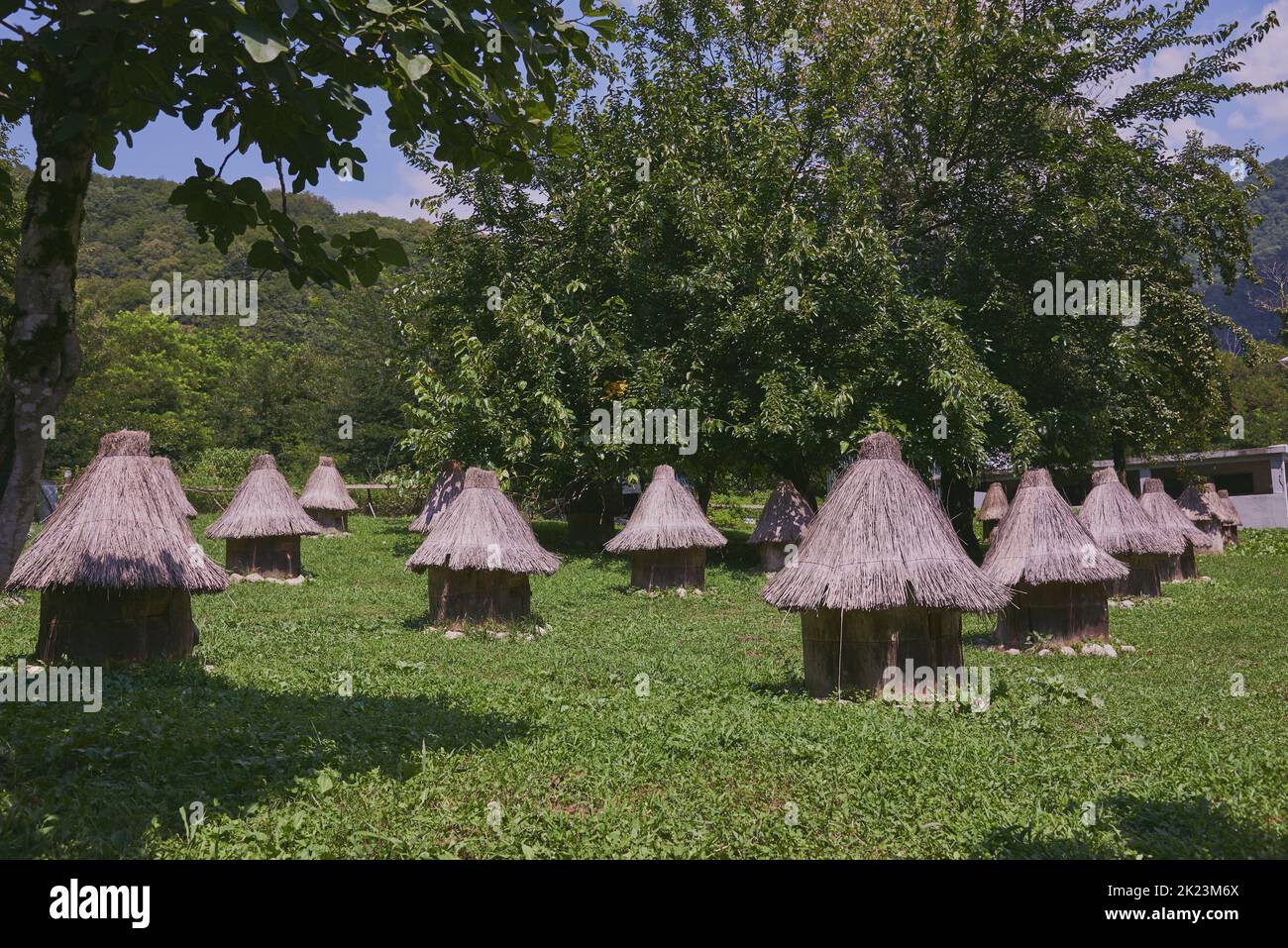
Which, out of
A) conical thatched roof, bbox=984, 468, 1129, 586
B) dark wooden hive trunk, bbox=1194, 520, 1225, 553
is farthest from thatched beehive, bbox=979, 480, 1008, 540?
conical thatched roof, bbox=984, 468, 1129, 586

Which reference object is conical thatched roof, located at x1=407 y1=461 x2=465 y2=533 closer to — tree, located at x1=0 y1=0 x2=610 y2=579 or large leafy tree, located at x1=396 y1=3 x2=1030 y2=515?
large leafy tree, located at x1=396 y1=3 x2=1030 y2=515

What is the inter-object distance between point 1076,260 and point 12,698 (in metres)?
21.4

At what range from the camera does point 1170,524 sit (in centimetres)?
1936

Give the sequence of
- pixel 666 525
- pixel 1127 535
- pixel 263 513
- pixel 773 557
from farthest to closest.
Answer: pixel 773 557 → pixel 666 525 → pixel 263 513 → pixel 1127 535

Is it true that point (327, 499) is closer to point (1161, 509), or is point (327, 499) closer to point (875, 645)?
point (1161, 509)

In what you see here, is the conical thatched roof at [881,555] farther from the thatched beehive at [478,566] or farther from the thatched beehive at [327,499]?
the thatched beehive at [327,499]

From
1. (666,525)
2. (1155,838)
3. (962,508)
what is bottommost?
(1155,838)

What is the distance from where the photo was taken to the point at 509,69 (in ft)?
16.5

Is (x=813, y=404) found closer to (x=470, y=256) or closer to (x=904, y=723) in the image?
(x=470, y=256)

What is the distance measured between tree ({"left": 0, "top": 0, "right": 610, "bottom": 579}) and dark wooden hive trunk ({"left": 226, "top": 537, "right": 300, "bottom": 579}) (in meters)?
13.3

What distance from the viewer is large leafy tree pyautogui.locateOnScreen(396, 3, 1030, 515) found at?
65.8 ft

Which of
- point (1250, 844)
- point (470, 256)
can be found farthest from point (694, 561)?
point (1250, 844)

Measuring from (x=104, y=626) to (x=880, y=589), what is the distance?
7.39 m

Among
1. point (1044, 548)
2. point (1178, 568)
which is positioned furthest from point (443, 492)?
point (1178, 568)
